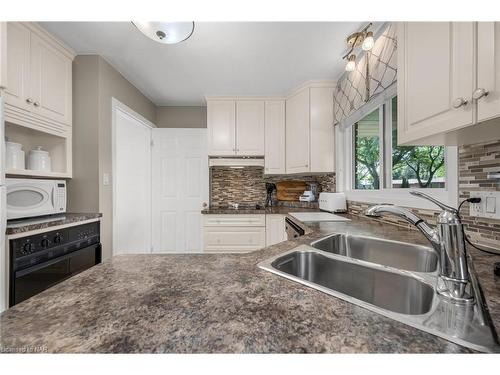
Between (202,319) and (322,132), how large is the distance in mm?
2437

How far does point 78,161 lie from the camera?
1900 millimetres

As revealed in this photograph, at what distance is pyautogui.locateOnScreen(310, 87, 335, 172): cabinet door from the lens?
2.44m

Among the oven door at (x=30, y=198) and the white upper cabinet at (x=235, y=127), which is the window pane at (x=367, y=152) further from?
the oven door at (x=30, y=198)

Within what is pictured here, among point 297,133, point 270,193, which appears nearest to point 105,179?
point 270,193

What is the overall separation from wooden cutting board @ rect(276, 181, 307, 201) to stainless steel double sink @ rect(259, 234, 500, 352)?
178 cm

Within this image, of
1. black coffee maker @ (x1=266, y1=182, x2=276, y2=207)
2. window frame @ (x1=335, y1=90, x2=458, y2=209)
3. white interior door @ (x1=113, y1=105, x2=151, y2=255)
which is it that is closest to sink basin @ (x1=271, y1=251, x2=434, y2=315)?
window frame @ (x1=335, y1=90, x2=458, y2=209)

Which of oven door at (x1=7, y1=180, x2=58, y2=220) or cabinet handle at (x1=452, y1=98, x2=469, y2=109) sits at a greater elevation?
cabinet handle at (x1=452, y1=98, x2=469, y2=109)

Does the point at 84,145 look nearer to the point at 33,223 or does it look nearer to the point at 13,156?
the point at 13,156

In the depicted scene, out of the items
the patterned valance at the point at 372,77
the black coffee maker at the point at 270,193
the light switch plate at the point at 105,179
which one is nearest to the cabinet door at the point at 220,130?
the black coffee maker at the point at 270,193

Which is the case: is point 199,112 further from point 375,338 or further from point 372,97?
point 375,338

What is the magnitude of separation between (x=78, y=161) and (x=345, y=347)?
240 cm

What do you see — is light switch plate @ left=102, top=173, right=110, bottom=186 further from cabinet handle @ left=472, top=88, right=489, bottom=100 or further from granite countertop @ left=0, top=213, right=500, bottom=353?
cabinet handle @ left=472, top=88, right=489, bottom=100

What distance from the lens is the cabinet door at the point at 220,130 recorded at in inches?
109
